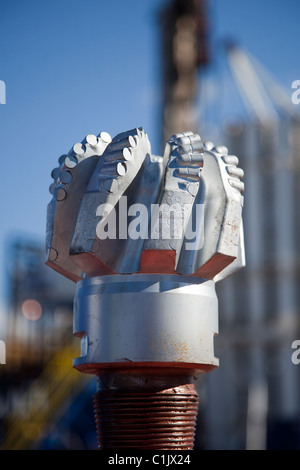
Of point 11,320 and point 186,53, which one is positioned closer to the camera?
point 11,320

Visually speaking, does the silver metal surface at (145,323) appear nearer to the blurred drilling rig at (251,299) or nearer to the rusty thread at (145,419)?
the rusty thread at (145,419)

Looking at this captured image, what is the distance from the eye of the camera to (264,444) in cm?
1207

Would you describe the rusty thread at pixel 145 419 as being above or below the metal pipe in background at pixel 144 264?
below

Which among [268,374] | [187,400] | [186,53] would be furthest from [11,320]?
[187,400]

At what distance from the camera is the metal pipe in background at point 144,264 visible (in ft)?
4.83

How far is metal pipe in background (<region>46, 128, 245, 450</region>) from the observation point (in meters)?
1.47

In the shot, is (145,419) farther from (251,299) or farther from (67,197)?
(251,299)

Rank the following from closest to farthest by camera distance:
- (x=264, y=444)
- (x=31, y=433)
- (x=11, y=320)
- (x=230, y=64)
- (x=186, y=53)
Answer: (x=31, y=433), (x=264, y=444), (x=11, y=320), (x=186, y=53), (x=230, y=64)

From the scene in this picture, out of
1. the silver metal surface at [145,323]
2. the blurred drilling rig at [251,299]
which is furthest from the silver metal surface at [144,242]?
the blurred drilling rig at [251,299]

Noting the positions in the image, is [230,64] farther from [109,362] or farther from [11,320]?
[109,362]

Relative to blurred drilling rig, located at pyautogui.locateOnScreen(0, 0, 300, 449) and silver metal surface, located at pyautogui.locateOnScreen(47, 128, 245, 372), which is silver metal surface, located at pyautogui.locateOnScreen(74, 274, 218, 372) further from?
blurred drilling rig, located at pyautogui.locateOnScreen(0, 0, 300, 449)

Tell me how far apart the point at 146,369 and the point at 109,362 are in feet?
0.30

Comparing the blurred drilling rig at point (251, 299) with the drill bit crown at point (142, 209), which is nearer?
the drill bit crown at point (142, 209)

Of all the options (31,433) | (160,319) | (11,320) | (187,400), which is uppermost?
(160,319)
